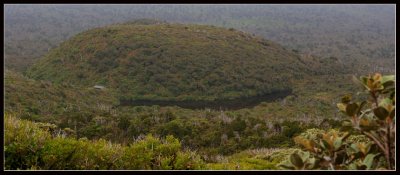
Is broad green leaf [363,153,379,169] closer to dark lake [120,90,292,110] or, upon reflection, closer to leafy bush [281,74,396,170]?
leafy bush [281,74,396,170]

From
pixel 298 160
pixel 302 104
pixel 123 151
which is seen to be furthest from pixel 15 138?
pixel 302 104

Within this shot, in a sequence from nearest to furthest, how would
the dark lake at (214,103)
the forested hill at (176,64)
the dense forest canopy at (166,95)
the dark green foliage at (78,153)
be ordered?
the dark green foliage at (78,153)
the dense forest canopy at (166,95)
the dark lake at (214,103)
the forested hill at (176,64)

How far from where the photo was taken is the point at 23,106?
81250 mm

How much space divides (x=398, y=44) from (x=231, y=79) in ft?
395

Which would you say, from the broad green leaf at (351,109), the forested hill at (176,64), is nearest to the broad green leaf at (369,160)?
the broad green leaf at (351,109)

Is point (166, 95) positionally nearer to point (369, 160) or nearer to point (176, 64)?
point (176, 64)

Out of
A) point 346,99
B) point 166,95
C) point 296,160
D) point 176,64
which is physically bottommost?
point 296,160

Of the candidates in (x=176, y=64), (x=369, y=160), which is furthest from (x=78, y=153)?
(x=176, y=64)

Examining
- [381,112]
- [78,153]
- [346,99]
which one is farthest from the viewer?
[78,153]

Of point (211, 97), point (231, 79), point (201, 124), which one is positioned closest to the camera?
point (201, 124)

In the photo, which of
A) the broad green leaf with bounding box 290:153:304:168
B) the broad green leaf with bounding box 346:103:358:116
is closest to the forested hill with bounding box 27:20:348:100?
the broad green leaf with bounding box 346:103:358:116

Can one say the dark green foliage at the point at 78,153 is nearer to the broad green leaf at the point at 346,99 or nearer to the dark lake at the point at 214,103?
the broad green leaf at the point at 346,99

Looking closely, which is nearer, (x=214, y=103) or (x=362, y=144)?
(x=362, y=144)

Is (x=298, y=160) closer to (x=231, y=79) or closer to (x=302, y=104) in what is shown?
(x=302, y=104)
